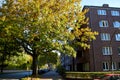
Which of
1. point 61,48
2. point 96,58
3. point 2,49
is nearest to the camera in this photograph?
point 61,48

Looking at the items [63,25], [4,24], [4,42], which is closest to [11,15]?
[4,24]

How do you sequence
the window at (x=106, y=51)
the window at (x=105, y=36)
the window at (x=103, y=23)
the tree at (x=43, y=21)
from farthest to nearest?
the window at (x=103, y=23), the window at (x=105, y=36), the window at (x=106, y=51), the tree at (x=43, y=21)

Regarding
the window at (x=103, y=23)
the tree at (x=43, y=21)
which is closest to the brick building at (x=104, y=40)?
the window at (x=103, y=23)

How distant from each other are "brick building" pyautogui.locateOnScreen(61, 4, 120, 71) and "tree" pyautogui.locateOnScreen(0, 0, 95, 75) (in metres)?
9.39

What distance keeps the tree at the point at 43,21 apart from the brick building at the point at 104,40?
939 centimetres

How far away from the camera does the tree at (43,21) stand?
3070 cm

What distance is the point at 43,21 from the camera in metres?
30.4

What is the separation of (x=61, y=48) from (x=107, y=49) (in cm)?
1333

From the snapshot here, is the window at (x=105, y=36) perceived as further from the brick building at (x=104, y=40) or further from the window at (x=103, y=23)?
the window at (x=103, y=23)

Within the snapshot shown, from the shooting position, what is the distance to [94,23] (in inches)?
1718

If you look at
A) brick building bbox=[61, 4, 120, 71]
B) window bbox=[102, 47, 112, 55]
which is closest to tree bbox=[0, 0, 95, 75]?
brick building bbox=[61, 4, 120, 71]

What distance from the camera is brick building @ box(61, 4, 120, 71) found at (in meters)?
42.1

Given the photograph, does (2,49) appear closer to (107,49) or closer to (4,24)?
(4,24)

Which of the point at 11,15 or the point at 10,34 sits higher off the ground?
the point at 11,15
